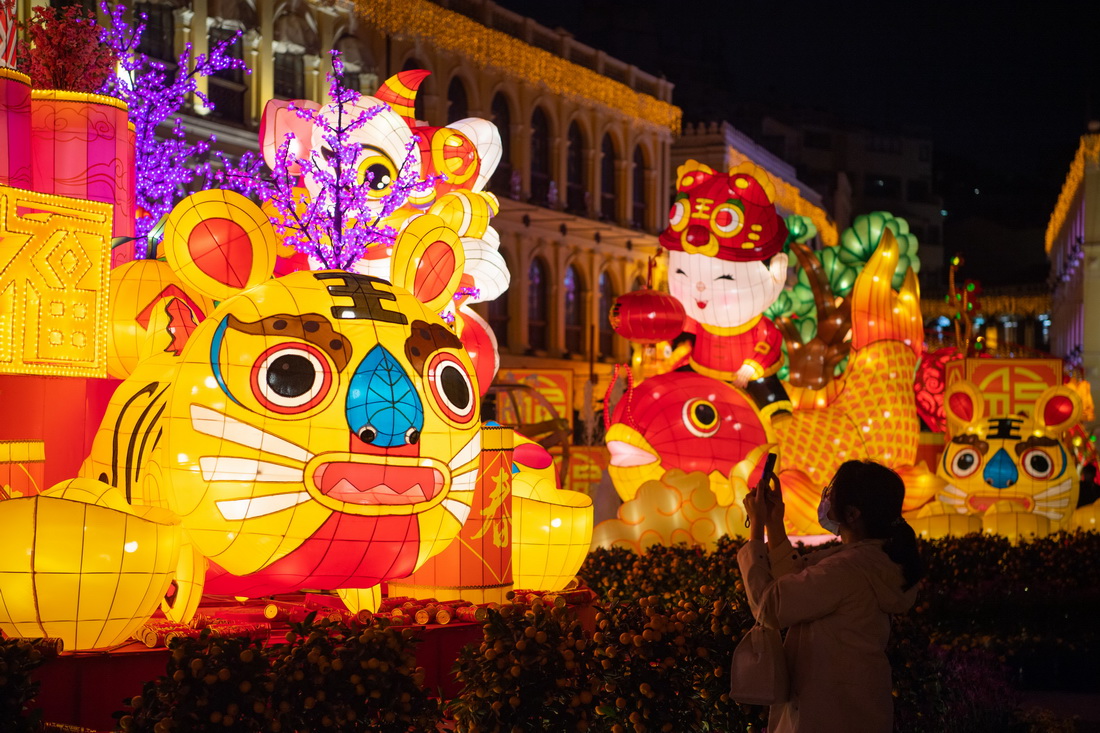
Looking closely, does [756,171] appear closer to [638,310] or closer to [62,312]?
[638,310]

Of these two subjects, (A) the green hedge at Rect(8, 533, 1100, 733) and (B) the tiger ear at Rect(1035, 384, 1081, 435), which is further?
(B) the tiger ear at Rect(1035, 384, 1081, 435)

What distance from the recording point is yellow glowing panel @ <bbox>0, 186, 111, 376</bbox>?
21.8ft

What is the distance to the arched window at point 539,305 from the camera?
113 ft

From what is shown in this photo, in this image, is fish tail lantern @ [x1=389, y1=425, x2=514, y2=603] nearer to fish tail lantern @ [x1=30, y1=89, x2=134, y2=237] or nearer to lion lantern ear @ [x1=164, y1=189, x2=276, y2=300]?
lion lantern ear @ [x1=164, y1=189, x2=276, y2=300]

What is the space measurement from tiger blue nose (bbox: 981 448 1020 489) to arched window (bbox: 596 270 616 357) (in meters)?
23.5

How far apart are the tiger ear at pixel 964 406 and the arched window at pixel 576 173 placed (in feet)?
72.1

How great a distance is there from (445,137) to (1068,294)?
38487mm

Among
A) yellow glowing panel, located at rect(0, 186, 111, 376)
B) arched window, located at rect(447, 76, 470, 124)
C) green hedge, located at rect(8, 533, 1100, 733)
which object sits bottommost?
green hedge, located at rect(8, 533, 1100, 733)

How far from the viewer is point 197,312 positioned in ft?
24.2

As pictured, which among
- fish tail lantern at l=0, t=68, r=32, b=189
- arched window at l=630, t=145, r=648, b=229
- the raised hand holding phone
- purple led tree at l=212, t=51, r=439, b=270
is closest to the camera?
the raised hand holding phone

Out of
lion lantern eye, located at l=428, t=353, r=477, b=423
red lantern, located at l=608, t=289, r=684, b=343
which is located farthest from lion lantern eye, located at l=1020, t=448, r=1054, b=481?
lion lantern eye, located at l=428, t=353, r=477, b=423

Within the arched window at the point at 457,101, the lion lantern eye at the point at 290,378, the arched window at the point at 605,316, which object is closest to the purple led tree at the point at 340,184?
the lion lantern eye at the point at 290,378

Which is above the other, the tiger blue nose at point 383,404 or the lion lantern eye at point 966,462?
the tiger blue nose at point 383,404

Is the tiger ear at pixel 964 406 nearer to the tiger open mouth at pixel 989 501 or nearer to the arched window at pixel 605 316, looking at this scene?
the tiger open mouth at pixel 989 501
